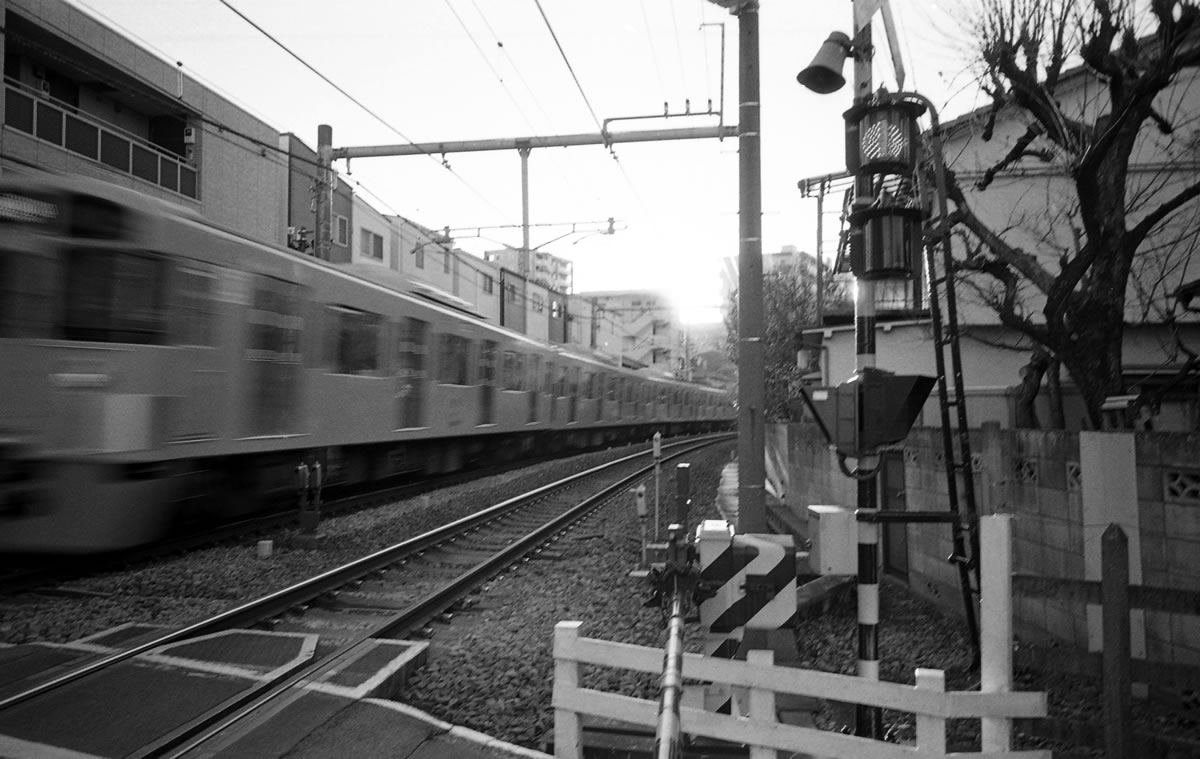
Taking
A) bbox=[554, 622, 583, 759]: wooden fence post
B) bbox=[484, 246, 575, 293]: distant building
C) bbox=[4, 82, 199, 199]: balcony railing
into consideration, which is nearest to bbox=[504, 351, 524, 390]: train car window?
bbox=[4, 82, 199, 199]: balcony railing

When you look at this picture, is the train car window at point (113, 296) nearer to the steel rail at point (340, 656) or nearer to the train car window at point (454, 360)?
the steel rail at point (340, 656)

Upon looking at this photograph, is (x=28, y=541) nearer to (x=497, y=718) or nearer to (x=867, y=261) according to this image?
(x=497, y=718)

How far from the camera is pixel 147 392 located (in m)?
6.80

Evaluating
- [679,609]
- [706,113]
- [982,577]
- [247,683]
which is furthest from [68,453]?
[706,113]

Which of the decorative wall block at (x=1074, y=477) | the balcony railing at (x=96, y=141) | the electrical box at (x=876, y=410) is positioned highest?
the balcony railing at (x=96, y=141)

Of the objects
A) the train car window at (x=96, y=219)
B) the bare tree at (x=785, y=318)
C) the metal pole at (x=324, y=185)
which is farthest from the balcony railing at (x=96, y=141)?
the bare tree at (x=785, y=318)

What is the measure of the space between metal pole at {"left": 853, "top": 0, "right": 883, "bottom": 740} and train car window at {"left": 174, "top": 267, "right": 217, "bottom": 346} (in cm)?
526

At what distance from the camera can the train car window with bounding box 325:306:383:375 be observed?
10195mm

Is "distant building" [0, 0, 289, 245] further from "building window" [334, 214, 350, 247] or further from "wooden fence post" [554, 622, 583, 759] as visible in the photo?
"wooden fence post" [554, 622, 583, 759]

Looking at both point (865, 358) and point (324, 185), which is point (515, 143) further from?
point (865, 358)

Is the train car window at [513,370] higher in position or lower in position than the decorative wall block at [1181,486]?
higher

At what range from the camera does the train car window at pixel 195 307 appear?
Answer: 7215 mm

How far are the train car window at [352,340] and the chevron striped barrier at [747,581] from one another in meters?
7.19

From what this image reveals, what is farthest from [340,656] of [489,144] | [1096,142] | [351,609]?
[489,144]
